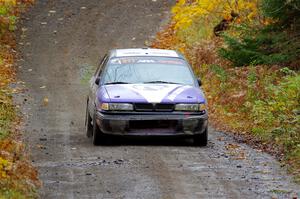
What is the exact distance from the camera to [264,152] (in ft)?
44.3

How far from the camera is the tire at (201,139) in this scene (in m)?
13.9

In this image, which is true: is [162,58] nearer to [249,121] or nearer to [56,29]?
[249,121]

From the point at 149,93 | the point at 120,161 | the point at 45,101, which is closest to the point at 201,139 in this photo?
the point at 149,93

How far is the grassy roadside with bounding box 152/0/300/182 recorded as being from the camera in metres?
14.4

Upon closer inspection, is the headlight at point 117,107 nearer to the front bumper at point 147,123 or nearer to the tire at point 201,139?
the front bumper at point 147,123

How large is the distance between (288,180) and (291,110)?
200 inches

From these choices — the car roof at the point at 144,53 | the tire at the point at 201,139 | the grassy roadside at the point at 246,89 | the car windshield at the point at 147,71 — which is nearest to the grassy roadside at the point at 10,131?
the car windshield at the point at 147,71

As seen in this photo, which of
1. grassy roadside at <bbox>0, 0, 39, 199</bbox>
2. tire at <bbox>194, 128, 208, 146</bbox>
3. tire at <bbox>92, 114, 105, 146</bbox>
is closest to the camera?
grassy roadside at <bbox>0, 0, 39, 199</bbox>

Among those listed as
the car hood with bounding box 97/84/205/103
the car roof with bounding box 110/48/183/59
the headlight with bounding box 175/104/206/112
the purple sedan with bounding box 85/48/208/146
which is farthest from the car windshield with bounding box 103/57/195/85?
the headlight with bounding box 175/104/206/112

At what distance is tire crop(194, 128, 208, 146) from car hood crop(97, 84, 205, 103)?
57cm

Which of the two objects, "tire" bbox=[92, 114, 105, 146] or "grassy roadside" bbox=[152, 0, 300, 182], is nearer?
"tire" bbox=[92, 114, 105, 146]

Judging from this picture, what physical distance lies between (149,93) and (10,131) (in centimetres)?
315

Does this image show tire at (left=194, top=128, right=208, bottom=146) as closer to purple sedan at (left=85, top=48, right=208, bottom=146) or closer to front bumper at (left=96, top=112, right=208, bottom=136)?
purple sedan at (left=85, top=48, right=208, bottom=146)

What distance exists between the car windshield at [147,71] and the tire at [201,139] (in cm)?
120
